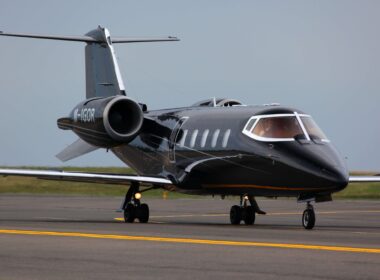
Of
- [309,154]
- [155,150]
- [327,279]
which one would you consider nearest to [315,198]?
[309,154]

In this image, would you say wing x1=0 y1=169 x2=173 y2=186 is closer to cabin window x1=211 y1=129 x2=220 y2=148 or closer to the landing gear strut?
cabin window x1=211 y1=129 x2=220 y2=148

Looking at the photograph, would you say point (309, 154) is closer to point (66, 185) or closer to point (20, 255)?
point (20, 255)

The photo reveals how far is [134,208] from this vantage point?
2886 centimetres

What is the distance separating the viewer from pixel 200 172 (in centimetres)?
2828

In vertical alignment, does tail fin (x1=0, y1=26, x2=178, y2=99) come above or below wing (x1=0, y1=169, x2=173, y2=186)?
above

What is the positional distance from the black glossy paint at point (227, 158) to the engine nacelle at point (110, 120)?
0.22 meters

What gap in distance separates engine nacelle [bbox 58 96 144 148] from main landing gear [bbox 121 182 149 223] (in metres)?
1.76

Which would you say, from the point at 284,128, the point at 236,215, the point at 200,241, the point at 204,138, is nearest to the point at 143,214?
the point at 236,215

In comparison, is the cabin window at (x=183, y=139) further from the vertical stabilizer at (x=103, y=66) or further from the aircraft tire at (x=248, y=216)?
the vertical stabilizer at (x=103, y=66)

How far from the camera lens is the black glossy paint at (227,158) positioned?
24500 millimetres

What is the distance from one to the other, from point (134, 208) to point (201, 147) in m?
2.46

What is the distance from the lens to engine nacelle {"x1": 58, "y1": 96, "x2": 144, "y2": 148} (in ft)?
98.0

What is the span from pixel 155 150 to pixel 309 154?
743 cm

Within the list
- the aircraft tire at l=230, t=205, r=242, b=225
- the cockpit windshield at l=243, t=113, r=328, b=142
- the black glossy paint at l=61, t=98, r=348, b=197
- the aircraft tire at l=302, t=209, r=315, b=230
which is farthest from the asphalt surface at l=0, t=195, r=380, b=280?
the aircraft tire at l=230, t=205, r=242, b=225
